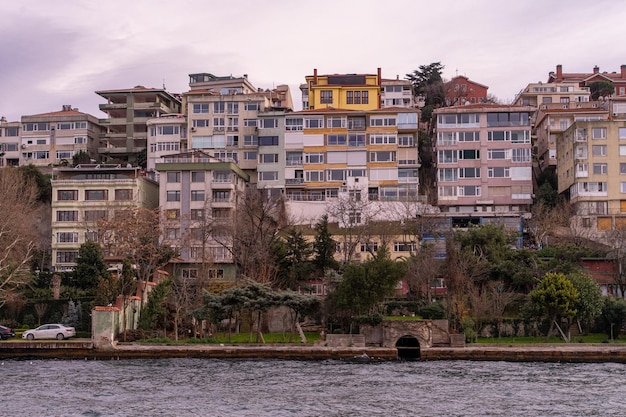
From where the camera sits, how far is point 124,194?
257ft

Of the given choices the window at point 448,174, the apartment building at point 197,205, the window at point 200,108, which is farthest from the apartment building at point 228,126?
the window at point 448,174

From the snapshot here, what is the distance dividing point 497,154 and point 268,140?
22.0 m

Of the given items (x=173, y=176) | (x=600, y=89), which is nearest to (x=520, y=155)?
Answer: (x=173, y=176)

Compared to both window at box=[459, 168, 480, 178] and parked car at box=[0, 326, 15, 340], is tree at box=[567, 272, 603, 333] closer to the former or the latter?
window at box=[459, 168, 480, 178]

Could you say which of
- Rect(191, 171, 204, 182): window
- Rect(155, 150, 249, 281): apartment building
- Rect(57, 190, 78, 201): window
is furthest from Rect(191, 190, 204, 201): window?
Rect(57, 190, 78, 201): window

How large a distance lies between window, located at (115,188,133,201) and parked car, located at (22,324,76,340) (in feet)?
79.2

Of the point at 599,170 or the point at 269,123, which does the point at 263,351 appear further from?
the point at 599,170

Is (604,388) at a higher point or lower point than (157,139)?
lower

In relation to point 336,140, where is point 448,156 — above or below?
below

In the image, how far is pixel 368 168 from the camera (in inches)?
3349

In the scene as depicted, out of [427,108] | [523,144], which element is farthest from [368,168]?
[427,108]

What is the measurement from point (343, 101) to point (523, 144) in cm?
1964

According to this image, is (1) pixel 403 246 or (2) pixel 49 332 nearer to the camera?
(2) pixel 49 332

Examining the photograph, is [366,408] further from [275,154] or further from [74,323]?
[275,154]
